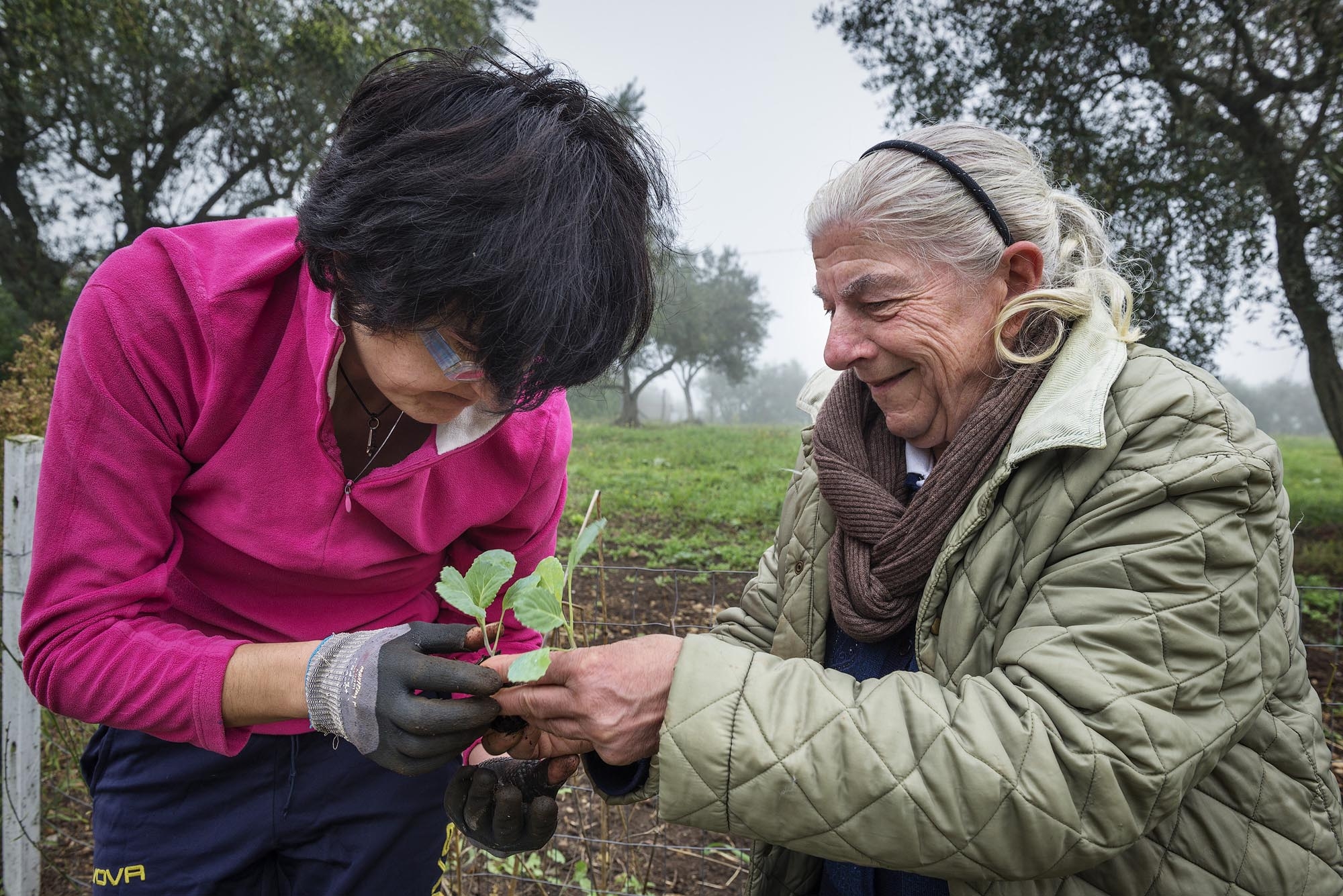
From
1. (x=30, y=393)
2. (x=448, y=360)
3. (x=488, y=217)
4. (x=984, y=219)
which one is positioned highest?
(x=984, y=219)

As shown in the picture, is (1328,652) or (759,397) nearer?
(1328,652)

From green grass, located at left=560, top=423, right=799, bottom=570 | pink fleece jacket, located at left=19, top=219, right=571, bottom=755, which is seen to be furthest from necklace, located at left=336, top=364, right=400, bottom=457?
green grass, located at left=560, top=423, right=799, bottom=570

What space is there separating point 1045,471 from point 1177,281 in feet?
18.9

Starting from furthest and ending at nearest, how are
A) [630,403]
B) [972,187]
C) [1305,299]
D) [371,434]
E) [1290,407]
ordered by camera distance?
1. [1290,407]
2. [630,403]
3. [1305,299]
4. [371,434]
5. [972,187]

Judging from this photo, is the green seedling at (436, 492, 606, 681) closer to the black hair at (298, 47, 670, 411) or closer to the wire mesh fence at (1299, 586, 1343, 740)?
the black hair at (298, 47, 670, 411)

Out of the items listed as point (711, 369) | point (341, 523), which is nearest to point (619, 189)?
point (341, 523)

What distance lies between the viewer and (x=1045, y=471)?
4.27 feet

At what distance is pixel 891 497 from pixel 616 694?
27.3 inches

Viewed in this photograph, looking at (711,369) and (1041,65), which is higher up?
(1041,65)

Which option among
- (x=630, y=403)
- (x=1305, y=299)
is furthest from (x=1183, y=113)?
(x=630, y=403)

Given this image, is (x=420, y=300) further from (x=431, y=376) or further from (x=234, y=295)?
(x=234, y=295)

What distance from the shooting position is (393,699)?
49.9 inches

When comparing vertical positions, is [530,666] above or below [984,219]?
below

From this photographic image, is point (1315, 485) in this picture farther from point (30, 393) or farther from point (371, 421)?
point (30, 393)
